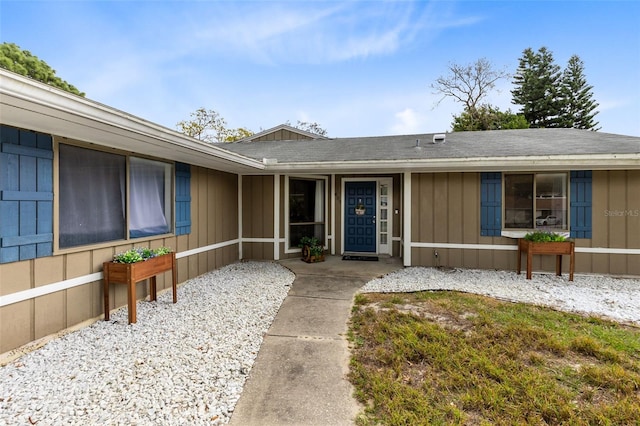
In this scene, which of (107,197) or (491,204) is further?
(491,204)

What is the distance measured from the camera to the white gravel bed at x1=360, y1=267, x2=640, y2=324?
12.8ft

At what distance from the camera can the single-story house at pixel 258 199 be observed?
264 cm

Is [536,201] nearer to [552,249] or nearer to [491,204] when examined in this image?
[491,204]

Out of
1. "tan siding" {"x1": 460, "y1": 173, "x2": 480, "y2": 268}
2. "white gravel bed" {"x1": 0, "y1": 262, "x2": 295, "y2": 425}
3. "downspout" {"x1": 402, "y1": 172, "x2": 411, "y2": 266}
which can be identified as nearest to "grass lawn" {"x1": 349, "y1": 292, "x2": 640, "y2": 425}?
"white gravel bed" {"x1": 0, "y1": 262, "x2": 295, "y2": 425}

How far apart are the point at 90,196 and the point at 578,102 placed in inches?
1288

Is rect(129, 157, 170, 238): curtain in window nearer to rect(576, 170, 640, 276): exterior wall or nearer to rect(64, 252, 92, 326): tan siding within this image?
rect(64, 252, 92, 326): tan siding

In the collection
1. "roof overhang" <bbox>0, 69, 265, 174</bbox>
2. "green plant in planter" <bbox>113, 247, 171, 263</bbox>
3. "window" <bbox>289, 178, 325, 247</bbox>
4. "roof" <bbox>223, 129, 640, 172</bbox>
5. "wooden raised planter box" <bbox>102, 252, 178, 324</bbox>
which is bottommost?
"wooden raised planter box" <bbox>102, 252, 178, 324</bbox>

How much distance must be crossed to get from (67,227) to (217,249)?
2939 mm

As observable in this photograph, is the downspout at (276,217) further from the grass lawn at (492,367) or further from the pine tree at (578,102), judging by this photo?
the pine tree at (578,102)

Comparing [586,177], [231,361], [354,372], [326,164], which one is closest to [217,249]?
[326,164]

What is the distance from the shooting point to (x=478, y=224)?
5766mm

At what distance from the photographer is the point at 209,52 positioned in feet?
38.8

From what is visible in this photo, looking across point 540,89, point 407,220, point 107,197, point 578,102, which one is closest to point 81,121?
point 107,197

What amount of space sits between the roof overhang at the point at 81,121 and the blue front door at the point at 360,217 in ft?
12.8
